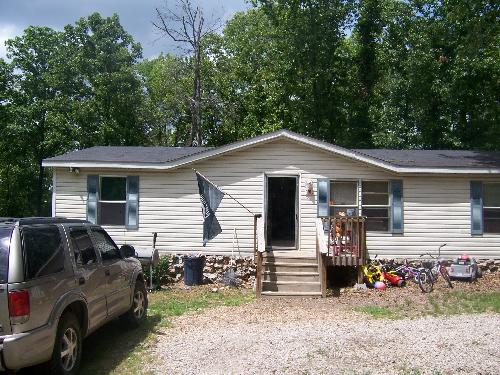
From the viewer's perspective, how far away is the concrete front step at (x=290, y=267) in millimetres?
12617

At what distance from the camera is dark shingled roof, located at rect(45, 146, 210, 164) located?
1376 centimetres

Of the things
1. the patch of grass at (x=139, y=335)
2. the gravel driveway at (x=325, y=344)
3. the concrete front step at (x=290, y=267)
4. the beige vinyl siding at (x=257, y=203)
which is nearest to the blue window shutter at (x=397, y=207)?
the beige vinyl siding at (x=257, y=203)

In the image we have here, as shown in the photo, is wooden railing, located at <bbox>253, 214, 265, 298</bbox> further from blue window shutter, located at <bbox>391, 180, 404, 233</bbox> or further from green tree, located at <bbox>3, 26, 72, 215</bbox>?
green tree, located at <bbox>3, 26, 72, 215</bbox>

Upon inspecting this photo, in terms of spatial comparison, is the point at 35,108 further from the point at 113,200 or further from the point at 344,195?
the point at 344,195

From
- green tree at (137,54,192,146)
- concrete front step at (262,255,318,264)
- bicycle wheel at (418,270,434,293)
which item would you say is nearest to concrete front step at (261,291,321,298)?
concrete front step at (262,255,318,264)

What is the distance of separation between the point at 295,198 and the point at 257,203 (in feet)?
3.33

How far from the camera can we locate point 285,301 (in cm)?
1109

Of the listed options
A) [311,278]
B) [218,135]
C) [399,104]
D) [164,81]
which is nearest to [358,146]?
[399,104]

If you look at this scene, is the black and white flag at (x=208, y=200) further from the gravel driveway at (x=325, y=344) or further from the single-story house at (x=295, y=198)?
the gravel driveway at (x=325, y=344)

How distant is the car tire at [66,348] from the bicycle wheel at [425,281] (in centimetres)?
826

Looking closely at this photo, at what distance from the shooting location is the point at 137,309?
8.41 meters

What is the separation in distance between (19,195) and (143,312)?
86.3 feet

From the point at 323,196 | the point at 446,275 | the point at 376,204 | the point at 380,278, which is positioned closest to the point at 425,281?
the point at 446,275

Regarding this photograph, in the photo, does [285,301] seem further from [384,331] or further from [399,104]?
[399,104]
